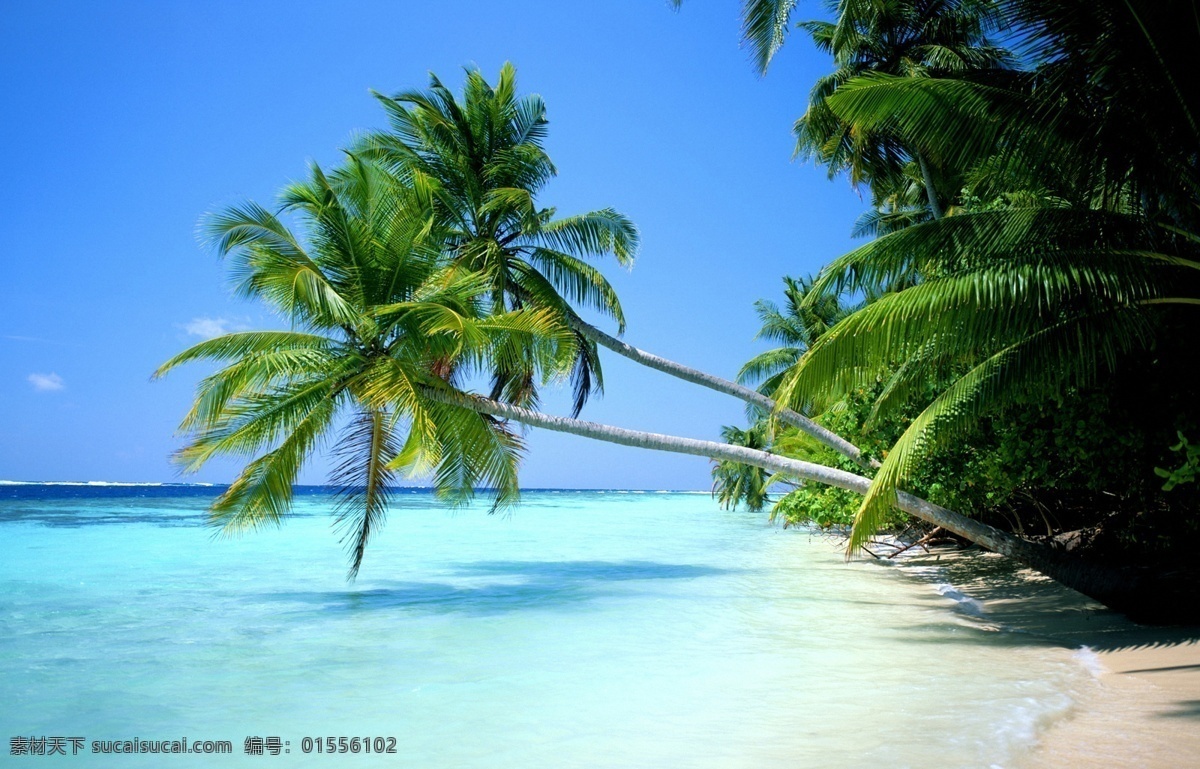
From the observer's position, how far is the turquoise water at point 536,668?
4203mm

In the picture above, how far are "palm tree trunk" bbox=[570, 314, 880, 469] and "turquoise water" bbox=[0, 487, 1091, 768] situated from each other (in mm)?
1881

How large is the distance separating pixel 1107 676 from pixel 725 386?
6.07 m

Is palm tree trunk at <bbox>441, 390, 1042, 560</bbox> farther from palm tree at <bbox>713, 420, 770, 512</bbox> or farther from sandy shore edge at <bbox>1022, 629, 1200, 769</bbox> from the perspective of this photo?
palm tree at <bbox>713, 420, 770, 512</bbox>

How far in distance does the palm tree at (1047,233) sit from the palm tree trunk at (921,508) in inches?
80.7

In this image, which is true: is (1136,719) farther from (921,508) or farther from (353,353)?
(353,353)

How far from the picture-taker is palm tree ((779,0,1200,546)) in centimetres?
548

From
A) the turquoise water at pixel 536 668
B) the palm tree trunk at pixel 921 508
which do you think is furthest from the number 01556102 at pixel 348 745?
the palm tree trunk at pixel 921 508

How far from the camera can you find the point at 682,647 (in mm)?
6770

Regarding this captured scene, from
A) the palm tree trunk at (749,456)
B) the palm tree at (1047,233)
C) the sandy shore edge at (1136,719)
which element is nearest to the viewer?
the sandy shore edge at (1136,719)

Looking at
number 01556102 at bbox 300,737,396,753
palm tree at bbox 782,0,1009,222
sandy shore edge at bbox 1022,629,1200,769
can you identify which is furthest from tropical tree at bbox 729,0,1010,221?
number 01556102 at bbox 300,737,396,753

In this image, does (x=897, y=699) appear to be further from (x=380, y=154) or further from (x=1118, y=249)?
(x=380, y=154)

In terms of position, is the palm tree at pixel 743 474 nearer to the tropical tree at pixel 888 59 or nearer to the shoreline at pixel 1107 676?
the tropical tree at pixel 888 59

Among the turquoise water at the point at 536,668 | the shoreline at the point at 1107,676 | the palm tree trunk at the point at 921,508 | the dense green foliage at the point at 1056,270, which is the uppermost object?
the dense green foliage at the point at 1056,270

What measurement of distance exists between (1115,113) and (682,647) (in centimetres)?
549
